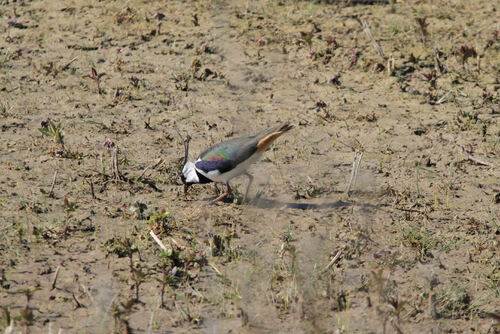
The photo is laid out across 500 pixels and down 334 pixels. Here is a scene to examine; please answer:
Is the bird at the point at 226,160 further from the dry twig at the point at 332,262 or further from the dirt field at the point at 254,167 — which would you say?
the dry twig at the point at 332,262

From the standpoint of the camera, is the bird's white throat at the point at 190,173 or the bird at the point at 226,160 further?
the bird's white throat at the point at 190,173

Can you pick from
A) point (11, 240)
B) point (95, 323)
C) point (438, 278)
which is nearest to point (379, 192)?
point (438, 278)

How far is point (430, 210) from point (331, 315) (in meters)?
1.95

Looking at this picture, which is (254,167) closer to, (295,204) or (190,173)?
(295,204)

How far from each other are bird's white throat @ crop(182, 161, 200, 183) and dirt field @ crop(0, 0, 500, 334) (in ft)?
0.96

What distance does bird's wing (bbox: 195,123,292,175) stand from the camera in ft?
21.5

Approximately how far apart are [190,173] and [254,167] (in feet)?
3.43

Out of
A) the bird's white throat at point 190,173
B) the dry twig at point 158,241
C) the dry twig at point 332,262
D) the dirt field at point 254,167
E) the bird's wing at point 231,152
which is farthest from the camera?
the bird's white throat at point 190,173

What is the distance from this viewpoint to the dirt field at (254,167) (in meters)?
5.47

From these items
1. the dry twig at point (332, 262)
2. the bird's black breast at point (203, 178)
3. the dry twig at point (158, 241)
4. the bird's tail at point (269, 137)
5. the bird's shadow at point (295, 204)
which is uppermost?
the bird's tail at point (269, 137)

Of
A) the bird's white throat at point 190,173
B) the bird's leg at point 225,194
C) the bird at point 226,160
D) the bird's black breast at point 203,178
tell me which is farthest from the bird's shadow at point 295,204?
the bird's white throat at point 190,173

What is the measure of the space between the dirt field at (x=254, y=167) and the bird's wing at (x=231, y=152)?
0.30m

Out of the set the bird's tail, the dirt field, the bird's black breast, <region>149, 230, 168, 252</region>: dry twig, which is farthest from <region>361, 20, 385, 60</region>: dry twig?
<region>149, 230, 168, 252</region>: dry twig

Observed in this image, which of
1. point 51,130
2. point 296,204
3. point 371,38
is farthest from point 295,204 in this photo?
point 371,38
